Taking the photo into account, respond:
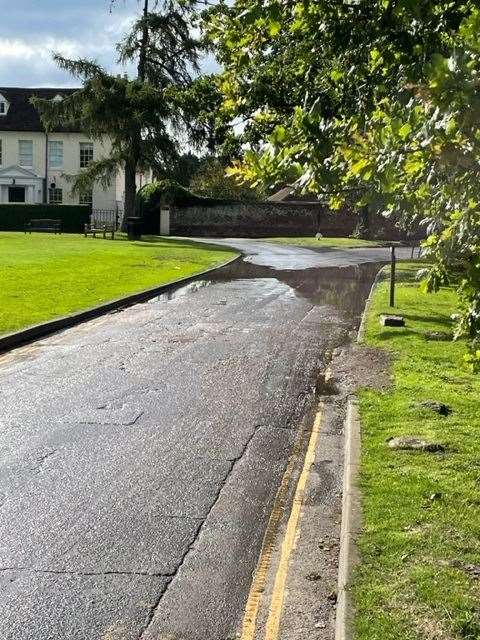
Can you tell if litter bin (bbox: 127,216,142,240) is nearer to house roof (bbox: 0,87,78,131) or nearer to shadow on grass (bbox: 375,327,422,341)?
house roof (bbox: 0,87,78,131)

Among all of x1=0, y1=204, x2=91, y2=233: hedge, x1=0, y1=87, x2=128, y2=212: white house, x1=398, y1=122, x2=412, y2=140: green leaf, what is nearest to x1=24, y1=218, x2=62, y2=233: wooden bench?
x1=0, y1=204, x2=91, y2=233: hedge

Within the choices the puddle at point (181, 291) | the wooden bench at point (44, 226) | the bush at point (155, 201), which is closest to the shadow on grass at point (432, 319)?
the puddle at point (181, 291)

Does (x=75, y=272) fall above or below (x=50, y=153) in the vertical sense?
below

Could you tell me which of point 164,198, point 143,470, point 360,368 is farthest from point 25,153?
point 143,470

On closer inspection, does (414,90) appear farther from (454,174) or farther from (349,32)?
(349,32)

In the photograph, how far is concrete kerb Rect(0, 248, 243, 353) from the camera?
40.9ft

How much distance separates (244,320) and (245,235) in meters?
44.6

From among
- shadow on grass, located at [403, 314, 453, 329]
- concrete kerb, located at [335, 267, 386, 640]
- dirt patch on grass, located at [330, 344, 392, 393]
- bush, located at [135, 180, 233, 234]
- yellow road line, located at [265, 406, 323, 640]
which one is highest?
bush, located at [135, 180, 233, 234]

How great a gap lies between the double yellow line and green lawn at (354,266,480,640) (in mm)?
488

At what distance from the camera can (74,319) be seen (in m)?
14.9

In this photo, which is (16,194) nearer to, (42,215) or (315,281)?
(42,215)

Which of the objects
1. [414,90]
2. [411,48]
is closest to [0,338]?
[411,48]

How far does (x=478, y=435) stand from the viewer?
7191mm

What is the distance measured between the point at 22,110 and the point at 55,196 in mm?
8314
